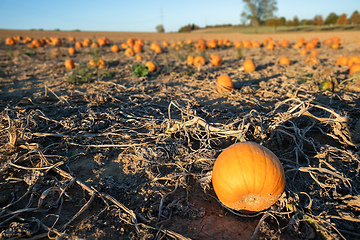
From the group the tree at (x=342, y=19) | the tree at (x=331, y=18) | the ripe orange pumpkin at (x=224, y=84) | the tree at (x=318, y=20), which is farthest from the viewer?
the tree at (x=318, y=20)

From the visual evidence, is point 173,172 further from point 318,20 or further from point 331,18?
point 318,20

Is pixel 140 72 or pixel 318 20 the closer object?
pixel 140 72

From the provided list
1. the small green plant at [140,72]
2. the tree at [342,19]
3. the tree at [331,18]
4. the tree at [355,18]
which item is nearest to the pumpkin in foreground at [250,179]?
the small green plant at [140,72]

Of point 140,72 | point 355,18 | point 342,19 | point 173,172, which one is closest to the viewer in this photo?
point 173,172

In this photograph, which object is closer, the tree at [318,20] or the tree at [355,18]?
the tree at [355,18]

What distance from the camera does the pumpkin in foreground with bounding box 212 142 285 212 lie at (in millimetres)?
1827

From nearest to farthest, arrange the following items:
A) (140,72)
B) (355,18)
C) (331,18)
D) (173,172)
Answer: (173,172) → (140,72) → (355,18) → (331,18)

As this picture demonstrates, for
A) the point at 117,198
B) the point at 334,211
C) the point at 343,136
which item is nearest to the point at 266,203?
the point at 334,211

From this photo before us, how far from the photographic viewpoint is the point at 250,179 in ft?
5.95

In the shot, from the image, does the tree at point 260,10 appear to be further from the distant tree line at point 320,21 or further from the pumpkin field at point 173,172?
the pumpkin field at point 173,172

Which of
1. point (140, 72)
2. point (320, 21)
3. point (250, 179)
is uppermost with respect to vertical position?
point (320, 21)

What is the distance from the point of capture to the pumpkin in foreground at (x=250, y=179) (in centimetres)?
Result: 183

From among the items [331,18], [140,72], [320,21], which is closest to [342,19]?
[331,18]

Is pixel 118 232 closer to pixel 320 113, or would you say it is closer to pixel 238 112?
pixel 238 112
